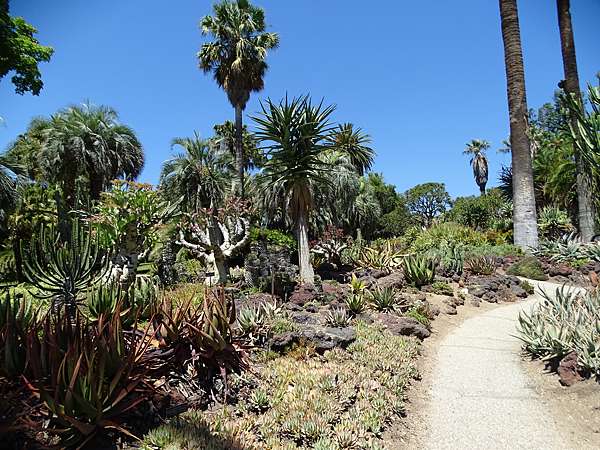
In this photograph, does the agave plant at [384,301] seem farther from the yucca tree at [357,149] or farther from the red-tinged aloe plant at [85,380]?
the yucca tree at [357,149]

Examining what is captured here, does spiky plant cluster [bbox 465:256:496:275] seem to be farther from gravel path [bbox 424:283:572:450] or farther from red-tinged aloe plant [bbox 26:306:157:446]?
red-tinged aloe plant [bbox 26:306:157:446]

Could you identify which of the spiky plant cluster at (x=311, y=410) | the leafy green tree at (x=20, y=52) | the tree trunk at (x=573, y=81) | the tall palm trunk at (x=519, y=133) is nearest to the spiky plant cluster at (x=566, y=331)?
the spiky plant cluster at (x=311, y=410)

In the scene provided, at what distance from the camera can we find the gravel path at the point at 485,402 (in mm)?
3756

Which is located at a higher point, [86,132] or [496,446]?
[86,132]

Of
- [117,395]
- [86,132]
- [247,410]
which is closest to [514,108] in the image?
[247,410]

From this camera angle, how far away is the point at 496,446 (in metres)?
3.62

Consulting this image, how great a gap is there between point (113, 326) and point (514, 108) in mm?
15675

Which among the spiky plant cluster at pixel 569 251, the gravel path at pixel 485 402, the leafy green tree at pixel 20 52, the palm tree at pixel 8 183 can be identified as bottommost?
the gravel path at pixel 485 402

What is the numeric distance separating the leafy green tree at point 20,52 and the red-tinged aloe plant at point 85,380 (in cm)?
1731

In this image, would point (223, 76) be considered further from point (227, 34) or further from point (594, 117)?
point (594, 117)

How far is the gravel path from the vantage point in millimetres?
3756

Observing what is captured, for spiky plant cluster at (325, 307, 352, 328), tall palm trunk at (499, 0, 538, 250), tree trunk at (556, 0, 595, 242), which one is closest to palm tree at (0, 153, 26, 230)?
spiky plant cluster at (325, 307, 352, 328)

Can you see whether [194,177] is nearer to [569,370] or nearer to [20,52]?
[20,52]

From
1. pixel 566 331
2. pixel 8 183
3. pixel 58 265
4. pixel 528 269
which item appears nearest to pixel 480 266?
pixel 528 269
